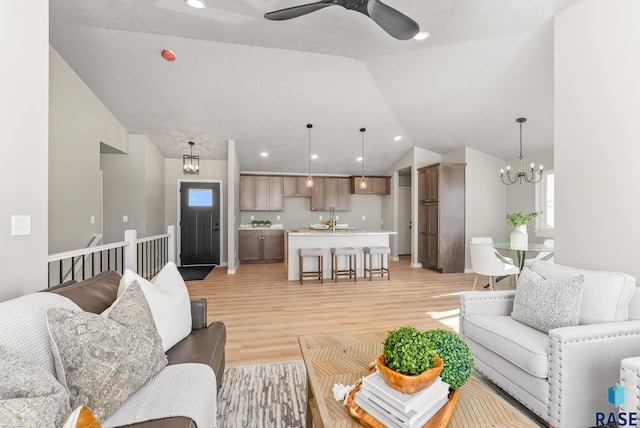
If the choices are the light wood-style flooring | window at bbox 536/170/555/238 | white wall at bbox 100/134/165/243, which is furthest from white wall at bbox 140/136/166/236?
window at bbox 536/170/555/238

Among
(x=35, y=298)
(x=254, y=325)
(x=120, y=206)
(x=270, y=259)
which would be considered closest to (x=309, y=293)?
(x=254, y=325)

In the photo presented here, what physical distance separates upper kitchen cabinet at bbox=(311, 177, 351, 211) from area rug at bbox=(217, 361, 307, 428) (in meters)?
5.66

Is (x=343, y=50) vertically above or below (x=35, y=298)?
above

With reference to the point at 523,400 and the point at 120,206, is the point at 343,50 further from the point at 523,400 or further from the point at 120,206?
the point at 120,206

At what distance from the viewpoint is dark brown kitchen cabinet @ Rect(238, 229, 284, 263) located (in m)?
6.98

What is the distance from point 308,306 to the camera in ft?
12.2

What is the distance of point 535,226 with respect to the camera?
17.7ft

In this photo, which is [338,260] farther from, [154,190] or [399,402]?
[399,402]

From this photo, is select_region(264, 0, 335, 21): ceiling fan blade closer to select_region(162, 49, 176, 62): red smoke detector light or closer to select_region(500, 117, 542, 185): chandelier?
select_region(162, 49, 176, 62): red smoke detector light

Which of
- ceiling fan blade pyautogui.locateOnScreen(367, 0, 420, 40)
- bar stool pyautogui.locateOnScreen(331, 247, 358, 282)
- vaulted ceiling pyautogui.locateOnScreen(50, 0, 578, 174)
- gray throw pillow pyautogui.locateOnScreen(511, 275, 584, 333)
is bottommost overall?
bar stool pyautogui.locateOnScreen(331, 247, 358, 282)

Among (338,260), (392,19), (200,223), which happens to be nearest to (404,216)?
(338,260)

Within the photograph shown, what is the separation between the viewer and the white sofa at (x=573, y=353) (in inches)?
58.7

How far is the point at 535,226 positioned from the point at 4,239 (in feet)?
23.1

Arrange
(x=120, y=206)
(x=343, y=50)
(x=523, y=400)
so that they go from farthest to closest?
(x=120, y=206) → (x=343, y=50) → (x=523, y=400)
